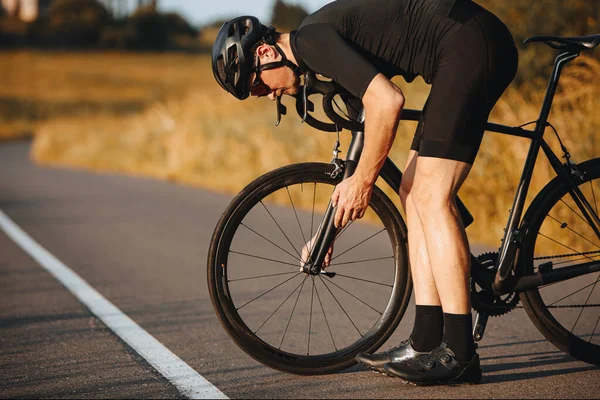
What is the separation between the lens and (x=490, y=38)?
386 cm

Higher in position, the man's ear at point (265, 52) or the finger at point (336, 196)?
the man's ear at point (265, 52)

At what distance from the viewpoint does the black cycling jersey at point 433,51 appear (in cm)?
381

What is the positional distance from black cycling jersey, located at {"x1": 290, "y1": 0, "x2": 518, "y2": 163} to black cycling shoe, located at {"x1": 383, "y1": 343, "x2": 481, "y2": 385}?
0.83 meters

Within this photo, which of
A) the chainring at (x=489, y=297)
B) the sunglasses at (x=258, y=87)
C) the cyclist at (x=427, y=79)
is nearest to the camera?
the cyclist at (x=427, y=79)

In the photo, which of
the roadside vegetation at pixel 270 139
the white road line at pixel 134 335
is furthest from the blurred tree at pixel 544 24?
the white road line at pixel 134 335

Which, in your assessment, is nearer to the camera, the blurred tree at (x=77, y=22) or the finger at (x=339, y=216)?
the finger at (x=339, y=216)

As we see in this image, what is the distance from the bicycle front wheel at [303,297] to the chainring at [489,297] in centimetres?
31

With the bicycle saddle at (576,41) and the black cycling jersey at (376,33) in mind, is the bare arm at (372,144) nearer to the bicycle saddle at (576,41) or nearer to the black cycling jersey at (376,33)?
the black cycling jersey at (376,33)

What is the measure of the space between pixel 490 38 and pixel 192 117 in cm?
1581

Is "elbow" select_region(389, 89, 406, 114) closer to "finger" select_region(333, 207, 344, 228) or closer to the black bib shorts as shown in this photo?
the black bib shorts

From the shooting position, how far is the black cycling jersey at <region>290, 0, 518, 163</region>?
12.5 ft

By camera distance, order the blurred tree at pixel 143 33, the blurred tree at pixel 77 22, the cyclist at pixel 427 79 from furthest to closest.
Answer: the blurred tree at pixel 143 33
the blurred tree at pixel 77 22
the cyclist at pixel 427 79

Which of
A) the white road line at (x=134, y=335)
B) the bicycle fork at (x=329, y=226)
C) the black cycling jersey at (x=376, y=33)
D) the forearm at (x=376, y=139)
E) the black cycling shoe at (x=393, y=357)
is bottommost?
the white road line at (x=134, y=335)

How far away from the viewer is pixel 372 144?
12.4 ft
